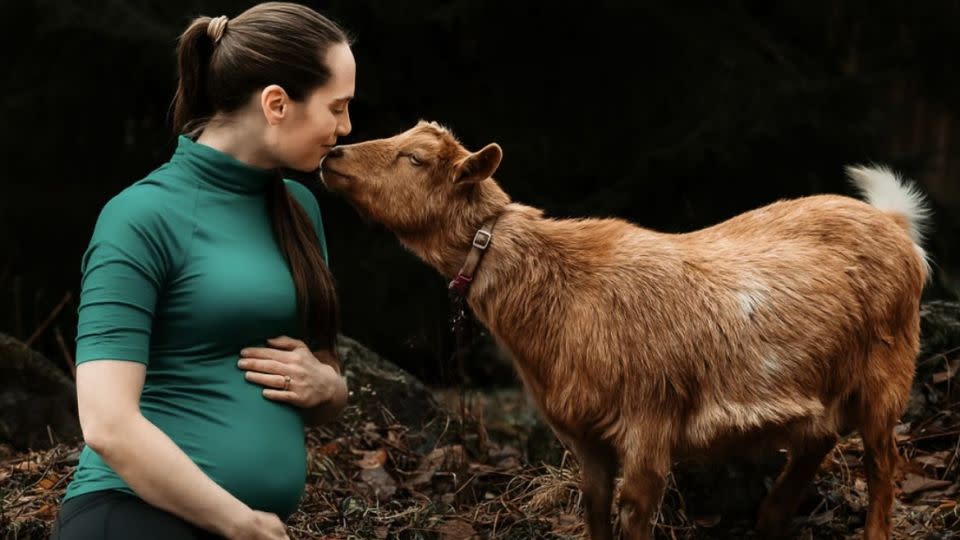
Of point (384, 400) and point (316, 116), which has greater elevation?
point (316, 116)

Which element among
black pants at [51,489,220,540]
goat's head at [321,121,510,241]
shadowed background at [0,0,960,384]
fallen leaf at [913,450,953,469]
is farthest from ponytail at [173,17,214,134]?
shadowed background at [0,0,960,384]

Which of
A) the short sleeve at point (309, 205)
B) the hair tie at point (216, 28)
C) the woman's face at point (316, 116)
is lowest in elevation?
the short sleeve at point (309, 205)

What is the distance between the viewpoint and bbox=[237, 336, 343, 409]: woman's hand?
2.84m

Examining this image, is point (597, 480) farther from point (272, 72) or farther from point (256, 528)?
point (272, 72)

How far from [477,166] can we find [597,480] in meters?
1.03

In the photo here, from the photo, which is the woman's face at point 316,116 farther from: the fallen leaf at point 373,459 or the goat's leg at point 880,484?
the fallen leaf at point 373,459

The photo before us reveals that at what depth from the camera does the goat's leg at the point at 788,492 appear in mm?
4027

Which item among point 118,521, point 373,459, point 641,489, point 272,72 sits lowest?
point 373,459

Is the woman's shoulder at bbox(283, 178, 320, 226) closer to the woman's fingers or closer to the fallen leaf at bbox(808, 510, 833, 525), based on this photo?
the woman's fingers

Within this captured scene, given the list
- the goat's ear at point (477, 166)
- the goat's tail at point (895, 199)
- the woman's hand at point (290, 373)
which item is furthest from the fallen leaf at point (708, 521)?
the woman's hand at point (290, 373)

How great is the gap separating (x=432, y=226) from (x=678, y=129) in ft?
13.1

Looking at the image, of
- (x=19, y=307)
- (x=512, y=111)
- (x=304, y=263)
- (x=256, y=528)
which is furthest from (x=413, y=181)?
(x=19, y=307)

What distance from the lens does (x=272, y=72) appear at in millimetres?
2850

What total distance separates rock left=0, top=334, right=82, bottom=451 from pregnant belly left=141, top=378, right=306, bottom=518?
2610mm
